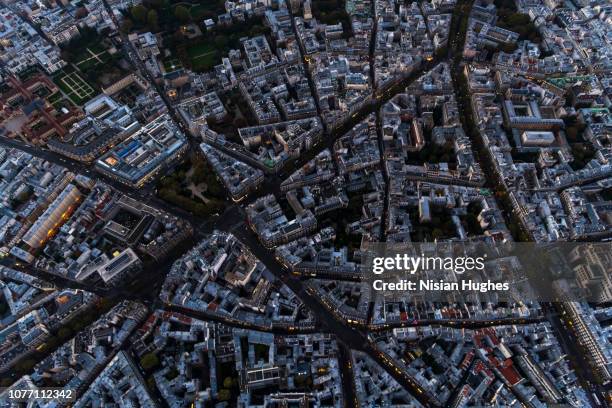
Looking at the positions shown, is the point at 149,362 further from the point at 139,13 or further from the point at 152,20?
the point at 139,13

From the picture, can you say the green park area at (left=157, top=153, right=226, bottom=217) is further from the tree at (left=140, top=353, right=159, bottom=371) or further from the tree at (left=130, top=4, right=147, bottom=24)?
the tree at (left=130, top=4, right=147, bottom=24)

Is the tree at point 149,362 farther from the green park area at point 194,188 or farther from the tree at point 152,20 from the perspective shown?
the tree at point 152,20

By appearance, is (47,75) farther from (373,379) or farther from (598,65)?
(598,65)

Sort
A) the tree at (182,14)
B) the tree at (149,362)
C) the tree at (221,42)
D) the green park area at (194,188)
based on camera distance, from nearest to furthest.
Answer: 1. the tree at (149,362)
2. the green park area at (194,188)
3. the tree at (221,42)
4. the tree at (182,14)

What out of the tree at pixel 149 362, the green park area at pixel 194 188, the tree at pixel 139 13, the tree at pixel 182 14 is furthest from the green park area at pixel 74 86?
the tree at pixel 149 362

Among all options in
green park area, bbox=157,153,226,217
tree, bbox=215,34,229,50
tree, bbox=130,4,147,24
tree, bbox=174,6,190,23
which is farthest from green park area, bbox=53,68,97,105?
green park area, bbox=157,153,226,217

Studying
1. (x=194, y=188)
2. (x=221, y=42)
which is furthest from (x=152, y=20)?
(x=194, y=188)

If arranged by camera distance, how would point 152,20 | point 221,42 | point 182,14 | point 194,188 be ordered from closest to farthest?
1. point 194,188
2. point 221,42
3. point 152,20
4. point 182,14
